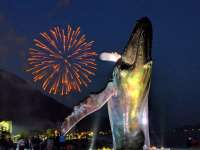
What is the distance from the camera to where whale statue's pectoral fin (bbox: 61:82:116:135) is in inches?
1131

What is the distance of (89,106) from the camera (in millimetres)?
29844

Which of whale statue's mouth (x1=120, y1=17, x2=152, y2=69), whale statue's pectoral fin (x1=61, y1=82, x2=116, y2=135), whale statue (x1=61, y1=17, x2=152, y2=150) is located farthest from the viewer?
whale statue's pectoral fin (x1=61, y1=82, x2=116, y2=135)

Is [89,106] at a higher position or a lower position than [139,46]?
lower

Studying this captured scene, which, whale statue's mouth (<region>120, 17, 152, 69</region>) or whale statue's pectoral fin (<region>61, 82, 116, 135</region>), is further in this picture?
whale statue's pectoral fin (<region>61, 82, 116, 135</region>)

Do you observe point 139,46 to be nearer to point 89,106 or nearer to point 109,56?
point 109,56

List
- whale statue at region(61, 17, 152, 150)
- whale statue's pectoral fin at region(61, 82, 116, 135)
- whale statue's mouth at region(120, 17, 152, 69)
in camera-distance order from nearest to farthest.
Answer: whale statue at region(61, 17, 152, 150) → whale statue's mouth at region(120, 17, 152, 69) → whale statue's pectoral fin at region(61, 82, 116, 135)

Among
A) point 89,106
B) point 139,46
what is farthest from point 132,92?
point 89,106

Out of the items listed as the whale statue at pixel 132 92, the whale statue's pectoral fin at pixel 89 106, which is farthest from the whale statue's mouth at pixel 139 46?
the whale statue's pectoral fin at pixel 89 106

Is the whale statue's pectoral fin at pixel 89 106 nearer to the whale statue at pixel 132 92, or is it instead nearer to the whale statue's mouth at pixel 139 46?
the whale statue at pixel 132 92

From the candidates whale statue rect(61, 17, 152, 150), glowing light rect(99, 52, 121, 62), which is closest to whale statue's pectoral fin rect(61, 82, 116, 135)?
whale statue rect(61, 17, 152, 150)

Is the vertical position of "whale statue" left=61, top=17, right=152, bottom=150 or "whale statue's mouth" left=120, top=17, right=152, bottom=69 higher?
"whale statue's mouth" left=120, top=17, right=152, bottom=69

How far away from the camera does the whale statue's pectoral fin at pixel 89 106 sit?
1131 inches

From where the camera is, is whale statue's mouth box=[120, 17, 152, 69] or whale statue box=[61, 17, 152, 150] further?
whale statue's mouth box=[120, 17, 152, 69]

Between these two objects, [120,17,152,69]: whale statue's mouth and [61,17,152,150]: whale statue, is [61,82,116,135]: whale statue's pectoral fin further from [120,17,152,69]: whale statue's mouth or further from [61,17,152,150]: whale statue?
[120,17,152,69]: whale statue's mouth
